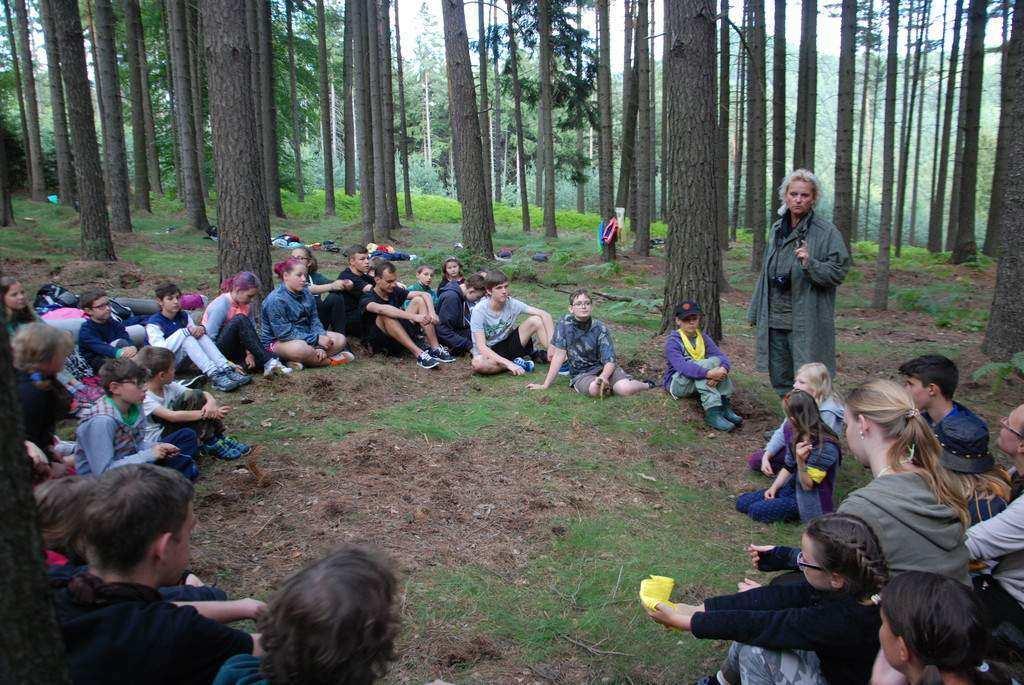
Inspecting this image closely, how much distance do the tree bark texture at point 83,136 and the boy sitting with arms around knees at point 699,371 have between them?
10.1 meters

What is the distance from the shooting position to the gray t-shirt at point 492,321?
7.56m

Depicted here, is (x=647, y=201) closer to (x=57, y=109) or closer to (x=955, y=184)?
(x=955, y=184)

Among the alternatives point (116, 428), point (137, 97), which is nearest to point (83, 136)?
point (137, 97)

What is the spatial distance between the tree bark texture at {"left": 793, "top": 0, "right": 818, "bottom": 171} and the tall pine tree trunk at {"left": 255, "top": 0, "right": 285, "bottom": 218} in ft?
45.1

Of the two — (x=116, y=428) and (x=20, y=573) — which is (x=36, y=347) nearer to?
(x=116, y=428)

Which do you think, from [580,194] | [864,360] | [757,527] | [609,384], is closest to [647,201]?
[864,360]

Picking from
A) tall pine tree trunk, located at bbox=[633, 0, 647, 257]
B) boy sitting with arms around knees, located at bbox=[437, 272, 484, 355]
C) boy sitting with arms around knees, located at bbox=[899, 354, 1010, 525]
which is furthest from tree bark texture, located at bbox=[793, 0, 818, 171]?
boy sitting with arms around knees, located at bbox=[899, 354, 1010, 525]

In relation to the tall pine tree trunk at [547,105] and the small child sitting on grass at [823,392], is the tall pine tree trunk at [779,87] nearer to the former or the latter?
the tall pine tree trunk at [547,105]

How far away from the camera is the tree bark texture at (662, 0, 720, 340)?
7.08 metres

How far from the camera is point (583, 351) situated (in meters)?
6.87

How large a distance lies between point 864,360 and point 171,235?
Result: 13973 mm

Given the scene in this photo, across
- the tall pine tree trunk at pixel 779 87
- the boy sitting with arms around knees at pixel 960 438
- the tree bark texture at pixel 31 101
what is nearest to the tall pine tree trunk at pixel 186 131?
the tree bark texture at pixel 31 101

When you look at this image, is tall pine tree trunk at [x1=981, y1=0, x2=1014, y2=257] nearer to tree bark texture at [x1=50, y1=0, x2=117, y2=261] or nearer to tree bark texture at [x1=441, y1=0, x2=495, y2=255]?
tree bark texture at [x1=441, y1=0, x2=495, y2=255]

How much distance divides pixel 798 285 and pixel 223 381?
204 inches
